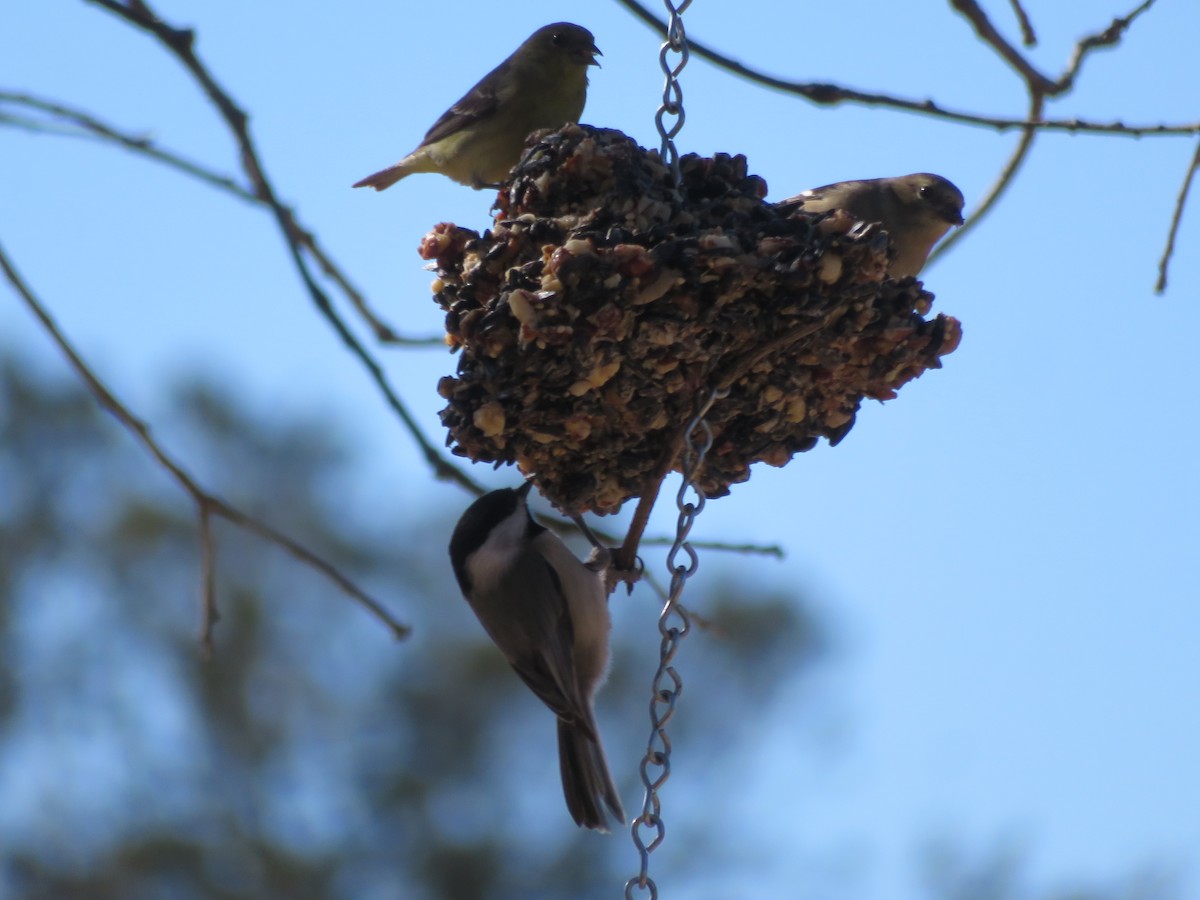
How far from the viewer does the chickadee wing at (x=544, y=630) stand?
12.8 ft

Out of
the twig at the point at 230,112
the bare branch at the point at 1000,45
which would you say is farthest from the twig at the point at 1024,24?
the twig at the point at 230,112

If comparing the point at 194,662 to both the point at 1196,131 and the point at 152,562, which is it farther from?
the point at 1196,131

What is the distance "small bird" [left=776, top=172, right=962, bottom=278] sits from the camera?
14.4ft

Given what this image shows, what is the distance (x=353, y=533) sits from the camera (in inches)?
691

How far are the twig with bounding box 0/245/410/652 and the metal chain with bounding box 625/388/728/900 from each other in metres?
0.87

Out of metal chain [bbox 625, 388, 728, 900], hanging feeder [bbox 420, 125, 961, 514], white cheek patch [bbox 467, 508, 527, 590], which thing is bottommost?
metal chain [bbox 625, 388, 728, 900]

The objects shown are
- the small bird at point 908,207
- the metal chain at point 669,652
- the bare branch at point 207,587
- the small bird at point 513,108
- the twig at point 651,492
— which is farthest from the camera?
the small bird at point 513,108

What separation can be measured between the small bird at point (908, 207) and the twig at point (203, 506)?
71.8 inches

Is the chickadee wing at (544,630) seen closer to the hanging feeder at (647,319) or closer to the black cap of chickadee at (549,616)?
the black cap of chickadee at (549,616)

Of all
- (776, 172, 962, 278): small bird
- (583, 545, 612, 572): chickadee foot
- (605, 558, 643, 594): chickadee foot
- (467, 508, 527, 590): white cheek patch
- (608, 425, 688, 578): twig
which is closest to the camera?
(608, 425, 688, 578): twig

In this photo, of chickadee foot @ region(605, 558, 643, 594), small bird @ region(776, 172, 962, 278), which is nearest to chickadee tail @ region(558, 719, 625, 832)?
chickadee foot @ region(605, 558, 643, 594)

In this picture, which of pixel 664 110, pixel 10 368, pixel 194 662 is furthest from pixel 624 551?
pixel 10 368

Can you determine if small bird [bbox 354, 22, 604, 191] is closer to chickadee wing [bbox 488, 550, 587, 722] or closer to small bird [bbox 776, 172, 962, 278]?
small bird [bbox 776, 172, 962, 278]

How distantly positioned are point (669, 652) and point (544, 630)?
4.19ft
